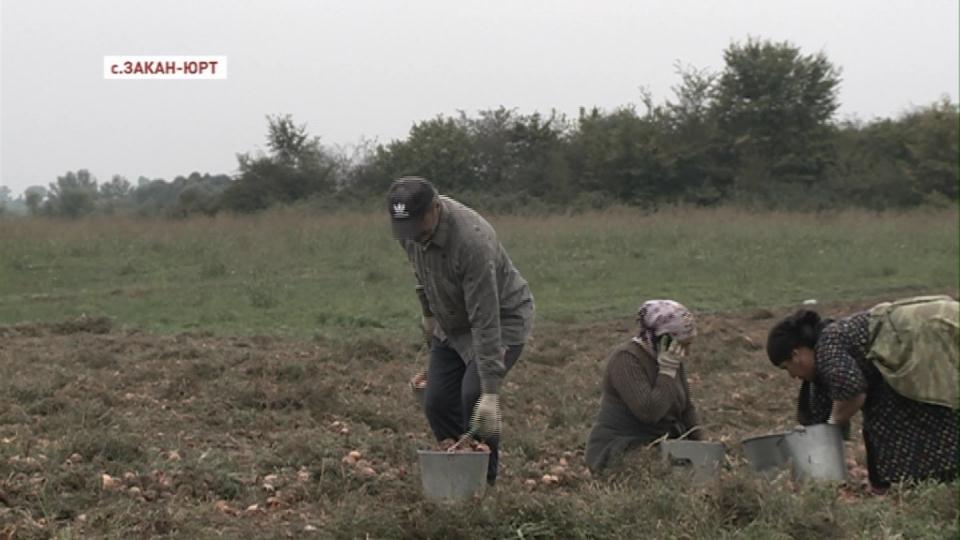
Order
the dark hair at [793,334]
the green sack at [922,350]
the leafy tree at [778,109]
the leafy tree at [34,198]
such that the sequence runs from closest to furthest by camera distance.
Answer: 1. the green sack at [922,350]
2. the dark hair at [793,334]
3. the leafy tree at [34,198]
4. the leafy tree at [778,109]

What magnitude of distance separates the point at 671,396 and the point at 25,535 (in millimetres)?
2582

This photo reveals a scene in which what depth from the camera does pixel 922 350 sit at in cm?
389

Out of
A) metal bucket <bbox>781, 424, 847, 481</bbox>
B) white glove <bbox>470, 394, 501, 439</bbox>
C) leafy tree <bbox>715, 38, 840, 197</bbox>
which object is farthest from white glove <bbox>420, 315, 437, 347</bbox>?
leafy tree <bbox>715, 38, 840, 197</bbox>

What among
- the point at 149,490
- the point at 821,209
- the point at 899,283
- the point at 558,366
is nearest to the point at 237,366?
the point at 558,366

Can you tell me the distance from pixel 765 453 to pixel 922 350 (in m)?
0.81

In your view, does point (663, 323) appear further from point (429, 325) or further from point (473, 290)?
point (429, 325)

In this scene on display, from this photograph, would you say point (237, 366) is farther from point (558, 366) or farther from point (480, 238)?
point (480, 238)

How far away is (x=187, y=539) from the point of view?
350cm

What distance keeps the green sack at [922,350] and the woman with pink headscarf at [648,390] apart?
797 mm

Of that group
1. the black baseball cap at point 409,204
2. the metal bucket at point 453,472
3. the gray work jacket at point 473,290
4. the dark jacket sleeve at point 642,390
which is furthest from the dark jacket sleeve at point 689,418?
the black baseball cap at point 409,204

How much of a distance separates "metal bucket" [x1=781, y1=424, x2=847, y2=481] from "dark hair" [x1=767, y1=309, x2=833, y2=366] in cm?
32

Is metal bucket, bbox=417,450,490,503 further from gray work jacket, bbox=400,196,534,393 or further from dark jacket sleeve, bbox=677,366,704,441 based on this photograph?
dark jacket sleeve, bbox=677,366,704,441

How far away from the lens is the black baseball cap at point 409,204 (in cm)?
389

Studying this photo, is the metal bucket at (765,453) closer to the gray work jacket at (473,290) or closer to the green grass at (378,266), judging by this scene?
the gray work jacket at (473,290)
